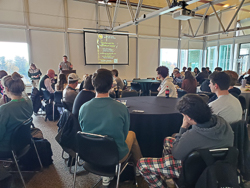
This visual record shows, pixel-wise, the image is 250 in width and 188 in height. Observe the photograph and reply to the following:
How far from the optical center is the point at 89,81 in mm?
2652

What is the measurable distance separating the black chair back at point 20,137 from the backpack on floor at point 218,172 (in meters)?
1.88

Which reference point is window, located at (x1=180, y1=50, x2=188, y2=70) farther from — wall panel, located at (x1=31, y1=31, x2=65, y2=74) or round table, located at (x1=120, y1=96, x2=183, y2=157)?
round table, located at (x1=120, y1=96, x2=183, y2=157)

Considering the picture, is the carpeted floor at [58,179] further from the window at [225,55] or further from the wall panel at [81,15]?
the window at [225,55]

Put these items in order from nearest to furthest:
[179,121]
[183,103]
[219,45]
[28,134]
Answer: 1. [183,103]
2. [28,134]
3. [179,121]
4. [219,45]

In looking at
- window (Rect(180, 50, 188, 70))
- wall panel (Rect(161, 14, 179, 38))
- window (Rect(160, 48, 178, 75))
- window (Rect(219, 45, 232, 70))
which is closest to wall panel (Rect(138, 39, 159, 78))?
window (Rect(160, 48, 178, 75))

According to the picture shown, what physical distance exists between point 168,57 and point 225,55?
375 centimetres

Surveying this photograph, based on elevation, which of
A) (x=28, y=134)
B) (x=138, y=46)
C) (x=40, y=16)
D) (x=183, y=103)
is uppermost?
(x=40, y=16)

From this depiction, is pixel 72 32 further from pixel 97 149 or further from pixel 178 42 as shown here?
pixel 97 149

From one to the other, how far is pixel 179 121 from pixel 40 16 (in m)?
8.31

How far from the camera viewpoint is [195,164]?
1289mm

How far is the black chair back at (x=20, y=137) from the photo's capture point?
1.91m

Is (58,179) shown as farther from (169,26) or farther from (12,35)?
(169,26)

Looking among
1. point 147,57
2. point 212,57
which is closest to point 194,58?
point 212,57

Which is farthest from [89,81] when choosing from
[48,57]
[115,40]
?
[115,40]
